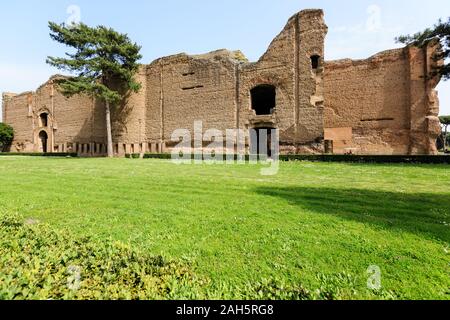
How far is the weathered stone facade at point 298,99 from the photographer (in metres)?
20.7

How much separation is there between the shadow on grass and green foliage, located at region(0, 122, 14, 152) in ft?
138

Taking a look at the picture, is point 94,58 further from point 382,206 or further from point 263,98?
point 382,206

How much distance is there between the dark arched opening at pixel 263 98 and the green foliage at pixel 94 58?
11.1 m

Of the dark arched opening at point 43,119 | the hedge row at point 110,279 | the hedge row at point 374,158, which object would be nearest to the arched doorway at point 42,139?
the dark arched opening at point 43,119

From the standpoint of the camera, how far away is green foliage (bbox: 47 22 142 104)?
22797mm

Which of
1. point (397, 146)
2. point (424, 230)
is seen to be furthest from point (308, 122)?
point (424, 230)

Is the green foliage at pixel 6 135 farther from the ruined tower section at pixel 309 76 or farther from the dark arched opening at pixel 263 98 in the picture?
the ruined tower section at pixel 309 76

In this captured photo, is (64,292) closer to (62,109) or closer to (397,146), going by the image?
(397,146)

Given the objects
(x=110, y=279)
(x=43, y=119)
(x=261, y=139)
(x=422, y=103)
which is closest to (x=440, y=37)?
(x=422, y=103)

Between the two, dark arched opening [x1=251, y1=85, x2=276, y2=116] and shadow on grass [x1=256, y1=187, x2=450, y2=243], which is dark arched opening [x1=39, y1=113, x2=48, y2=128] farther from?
shadow on grass [x1=256, y1=187, x2=450, y2=243]

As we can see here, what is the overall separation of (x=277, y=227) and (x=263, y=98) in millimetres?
24392

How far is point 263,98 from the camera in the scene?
27.5 meters

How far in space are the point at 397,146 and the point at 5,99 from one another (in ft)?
157
